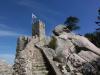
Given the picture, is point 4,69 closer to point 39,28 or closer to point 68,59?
point 68,59

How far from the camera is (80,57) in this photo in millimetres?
8242

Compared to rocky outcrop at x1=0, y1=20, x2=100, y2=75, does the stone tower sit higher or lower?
higher

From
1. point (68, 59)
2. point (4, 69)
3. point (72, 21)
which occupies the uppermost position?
point (72, 21)

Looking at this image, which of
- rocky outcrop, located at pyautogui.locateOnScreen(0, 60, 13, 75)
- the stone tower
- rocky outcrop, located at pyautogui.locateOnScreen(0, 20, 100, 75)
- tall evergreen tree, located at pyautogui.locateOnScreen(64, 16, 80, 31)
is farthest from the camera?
the stone tower

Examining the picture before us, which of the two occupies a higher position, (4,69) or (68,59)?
(4,69)

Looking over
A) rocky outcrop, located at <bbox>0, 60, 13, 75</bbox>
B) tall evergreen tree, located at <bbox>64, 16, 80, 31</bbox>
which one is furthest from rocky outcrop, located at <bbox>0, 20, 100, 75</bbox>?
tall evergreen tree, located at <bbox>64, 16, 80, 31</bbox>

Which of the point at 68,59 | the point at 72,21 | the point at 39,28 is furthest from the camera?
the point at 39,28

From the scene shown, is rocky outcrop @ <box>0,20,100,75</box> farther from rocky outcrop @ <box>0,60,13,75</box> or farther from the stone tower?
the stone tower

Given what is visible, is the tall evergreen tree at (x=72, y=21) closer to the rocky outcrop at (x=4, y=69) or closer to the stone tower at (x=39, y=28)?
the stone tower at (x=39, y=28)

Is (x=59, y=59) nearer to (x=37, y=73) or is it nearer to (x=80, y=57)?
(x=80, y=57)

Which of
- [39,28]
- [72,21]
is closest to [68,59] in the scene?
[72,21]

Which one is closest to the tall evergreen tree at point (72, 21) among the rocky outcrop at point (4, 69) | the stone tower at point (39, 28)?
the stone tower at point (39, 28)

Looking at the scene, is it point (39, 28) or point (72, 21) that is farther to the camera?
point (39, 28)

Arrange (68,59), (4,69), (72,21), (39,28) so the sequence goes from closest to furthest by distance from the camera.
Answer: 1. (68,59)
2. (4,69)
3. (72,21)
4. (39,28)
